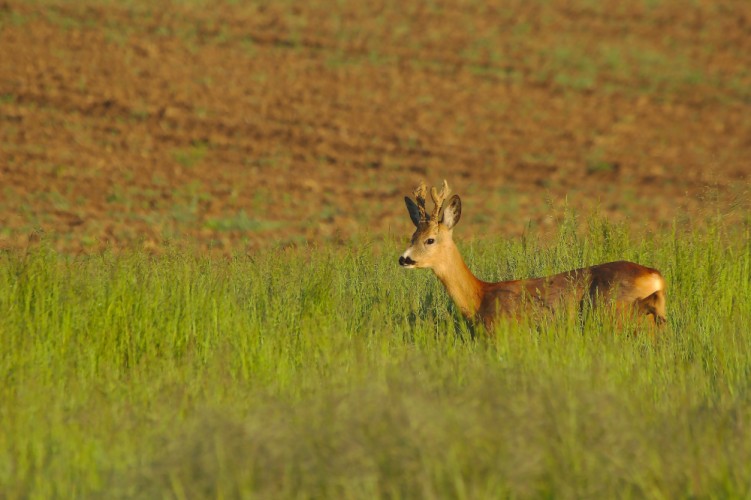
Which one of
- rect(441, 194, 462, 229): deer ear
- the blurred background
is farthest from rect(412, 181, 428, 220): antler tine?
the blurred background

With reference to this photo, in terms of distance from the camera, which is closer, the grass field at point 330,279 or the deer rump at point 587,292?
the grass field at point 330,279

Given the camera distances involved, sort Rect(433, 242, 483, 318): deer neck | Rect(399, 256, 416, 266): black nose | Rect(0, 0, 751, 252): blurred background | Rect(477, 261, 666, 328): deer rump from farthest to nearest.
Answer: Rect(0, 0, 751, 252): blurred background, Rect(433, 242, 483, 318): deer neck, Rect(399, 256, 416, 266): black nose, Rect(477, 261, 666, 328): deer rump

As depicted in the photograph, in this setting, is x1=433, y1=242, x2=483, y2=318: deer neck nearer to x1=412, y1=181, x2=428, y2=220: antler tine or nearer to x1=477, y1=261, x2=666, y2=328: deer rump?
x1=477, y1=261, x2=666, y2=328: deer rump

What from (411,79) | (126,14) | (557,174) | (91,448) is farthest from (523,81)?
(91,448)

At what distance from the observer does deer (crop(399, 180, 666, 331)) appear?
323 inches

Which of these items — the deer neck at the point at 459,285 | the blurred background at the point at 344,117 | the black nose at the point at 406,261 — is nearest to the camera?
the black nose at the point at 406,261

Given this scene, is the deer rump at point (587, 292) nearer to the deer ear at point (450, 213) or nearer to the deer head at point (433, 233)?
the deer head at point (433, 233)

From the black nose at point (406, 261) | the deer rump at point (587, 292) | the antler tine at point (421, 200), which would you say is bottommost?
the deer rump at point (587, 292)

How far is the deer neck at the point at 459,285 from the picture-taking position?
8.71m

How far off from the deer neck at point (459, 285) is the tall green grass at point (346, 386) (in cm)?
24

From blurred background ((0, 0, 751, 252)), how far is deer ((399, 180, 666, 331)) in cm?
249

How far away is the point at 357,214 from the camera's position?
58.2ft

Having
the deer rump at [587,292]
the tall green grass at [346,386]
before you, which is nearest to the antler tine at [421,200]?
the tall green grass at [346,386]

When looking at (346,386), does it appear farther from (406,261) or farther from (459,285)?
(459,285)
